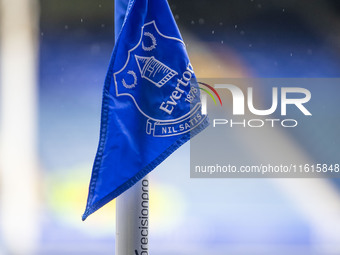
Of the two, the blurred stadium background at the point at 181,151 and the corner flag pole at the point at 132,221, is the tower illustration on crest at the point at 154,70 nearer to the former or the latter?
the corner flag pole at the point at 132,221

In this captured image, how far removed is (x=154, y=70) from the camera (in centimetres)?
267

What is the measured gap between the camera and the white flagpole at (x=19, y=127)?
18.9ft

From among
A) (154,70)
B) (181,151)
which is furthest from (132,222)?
(181,151)

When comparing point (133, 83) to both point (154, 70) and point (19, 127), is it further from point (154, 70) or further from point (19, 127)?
point (19, 127)

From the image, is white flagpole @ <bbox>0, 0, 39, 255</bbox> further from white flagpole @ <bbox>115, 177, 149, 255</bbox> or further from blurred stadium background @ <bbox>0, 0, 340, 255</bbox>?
white flagpole @ <bbox>115, 177, 149, 255</bbox>

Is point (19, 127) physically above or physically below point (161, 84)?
above

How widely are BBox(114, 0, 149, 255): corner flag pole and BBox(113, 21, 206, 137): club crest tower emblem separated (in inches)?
10.2

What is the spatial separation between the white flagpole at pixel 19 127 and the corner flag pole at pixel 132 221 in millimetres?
3263

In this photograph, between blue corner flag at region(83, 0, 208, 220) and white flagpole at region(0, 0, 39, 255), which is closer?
blue corner flag at region(83, 0, 208, 220)

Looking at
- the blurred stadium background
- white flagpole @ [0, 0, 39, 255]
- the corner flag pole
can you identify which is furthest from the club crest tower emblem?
white flagpole @ [0, 0, 39, 255]

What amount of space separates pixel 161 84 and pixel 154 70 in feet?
0.21

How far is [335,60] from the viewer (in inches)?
231

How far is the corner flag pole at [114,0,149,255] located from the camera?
2.60m

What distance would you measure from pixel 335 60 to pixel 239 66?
0.86 metres
